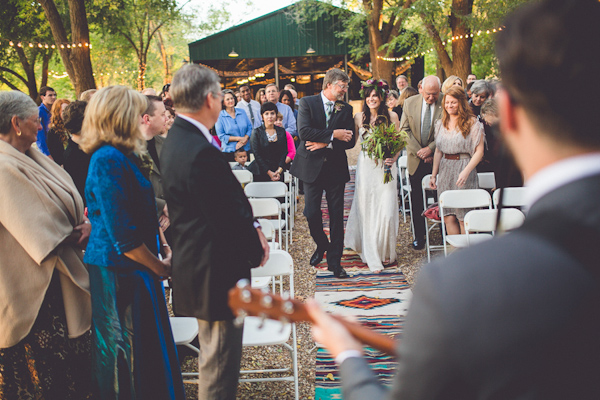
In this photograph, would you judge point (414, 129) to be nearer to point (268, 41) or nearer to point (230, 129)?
point (230, 129)

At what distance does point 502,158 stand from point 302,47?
24.8m

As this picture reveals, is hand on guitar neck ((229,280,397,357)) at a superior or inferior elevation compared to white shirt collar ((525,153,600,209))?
inferior

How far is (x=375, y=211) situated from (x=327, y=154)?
94 cm

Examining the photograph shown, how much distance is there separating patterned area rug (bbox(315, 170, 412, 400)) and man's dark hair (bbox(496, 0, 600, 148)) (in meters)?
3.02

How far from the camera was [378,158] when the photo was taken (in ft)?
18.4

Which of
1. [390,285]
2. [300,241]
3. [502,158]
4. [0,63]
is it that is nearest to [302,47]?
[0,63]

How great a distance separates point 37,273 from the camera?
258cm

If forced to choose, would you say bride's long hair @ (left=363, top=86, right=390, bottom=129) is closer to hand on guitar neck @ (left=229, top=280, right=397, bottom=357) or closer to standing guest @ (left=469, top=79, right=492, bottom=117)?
standing guest @ (left=469, top=79, right=492, bottom=117)

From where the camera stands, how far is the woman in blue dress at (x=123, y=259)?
7.66 feet

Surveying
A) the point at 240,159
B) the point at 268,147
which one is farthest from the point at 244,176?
the point at 240,159

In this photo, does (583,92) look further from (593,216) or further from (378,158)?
(378,158)

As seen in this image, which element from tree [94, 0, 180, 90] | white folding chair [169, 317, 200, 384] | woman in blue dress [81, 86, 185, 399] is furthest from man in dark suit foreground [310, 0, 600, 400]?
tree [94, 0, 180, 90]

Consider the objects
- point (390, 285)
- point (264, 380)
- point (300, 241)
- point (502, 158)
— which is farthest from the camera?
point (300, 241)

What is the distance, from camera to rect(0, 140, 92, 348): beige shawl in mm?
2471
